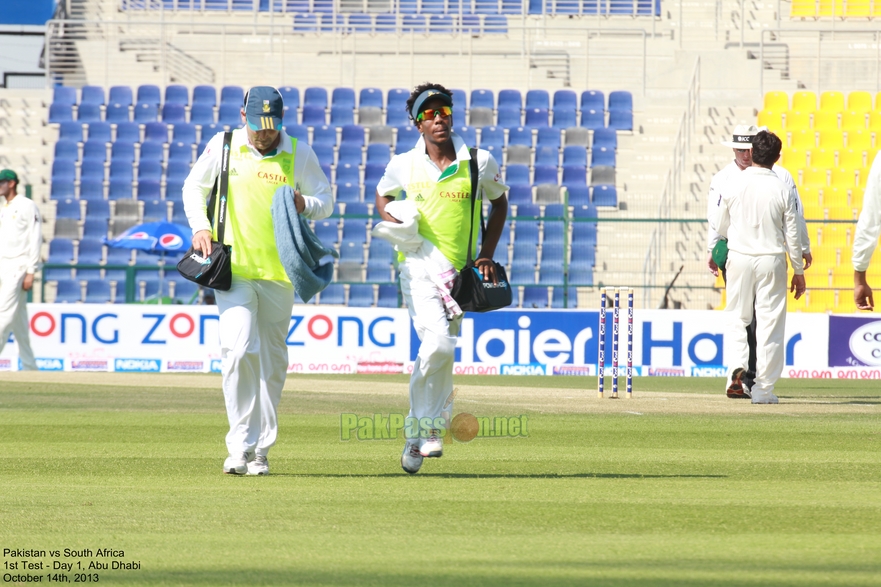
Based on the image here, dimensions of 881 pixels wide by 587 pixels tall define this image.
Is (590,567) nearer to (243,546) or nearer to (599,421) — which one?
(243,546)

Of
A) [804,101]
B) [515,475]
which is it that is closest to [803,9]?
[804,101]

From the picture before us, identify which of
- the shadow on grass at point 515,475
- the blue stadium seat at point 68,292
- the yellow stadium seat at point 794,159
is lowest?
the shadow on grass at point 515,475

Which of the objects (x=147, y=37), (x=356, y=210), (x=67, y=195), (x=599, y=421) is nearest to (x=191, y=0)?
(x=147, y=37)

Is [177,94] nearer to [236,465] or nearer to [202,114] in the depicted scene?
[202,114]

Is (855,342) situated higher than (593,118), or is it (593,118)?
(593,118)

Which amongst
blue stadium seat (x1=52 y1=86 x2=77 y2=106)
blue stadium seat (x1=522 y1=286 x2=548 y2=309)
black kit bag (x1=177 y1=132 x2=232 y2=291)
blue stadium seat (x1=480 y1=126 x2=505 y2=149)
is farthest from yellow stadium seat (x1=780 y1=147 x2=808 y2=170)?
black kit bag (x1=177 y1=132 x2=232 y2=291)

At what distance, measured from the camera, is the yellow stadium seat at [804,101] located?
87.1ft

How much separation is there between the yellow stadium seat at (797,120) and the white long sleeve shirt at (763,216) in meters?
14.3

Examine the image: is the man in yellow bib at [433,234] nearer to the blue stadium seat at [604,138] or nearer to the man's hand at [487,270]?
the man's hand at [487,270]

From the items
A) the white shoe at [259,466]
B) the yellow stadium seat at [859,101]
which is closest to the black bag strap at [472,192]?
the white shoe at [259,466]

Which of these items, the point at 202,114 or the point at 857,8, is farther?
the point at 857,8

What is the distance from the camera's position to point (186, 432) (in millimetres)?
10047

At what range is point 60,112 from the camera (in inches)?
1077

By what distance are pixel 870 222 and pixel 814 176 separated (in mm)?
18103
